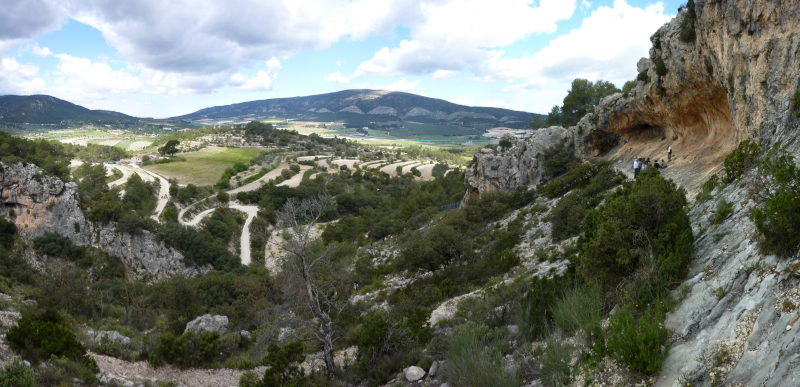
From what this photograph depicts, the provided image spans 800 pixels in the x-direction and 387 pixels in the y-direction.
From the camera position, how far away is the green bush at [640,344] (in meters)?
4.95

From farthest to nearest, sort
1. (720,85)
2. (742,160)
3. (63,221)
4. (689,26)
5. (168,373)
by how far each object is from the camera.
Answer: (63,221), (689,26), (720,85), (168,373), (742,160)

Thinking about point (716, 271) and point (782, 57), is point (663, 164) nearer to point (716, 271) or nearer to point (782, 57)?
point (782, 57)

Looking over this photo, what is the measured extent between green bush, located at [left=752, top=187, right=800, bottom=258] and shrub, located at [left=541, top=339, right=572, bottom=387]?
125 inches

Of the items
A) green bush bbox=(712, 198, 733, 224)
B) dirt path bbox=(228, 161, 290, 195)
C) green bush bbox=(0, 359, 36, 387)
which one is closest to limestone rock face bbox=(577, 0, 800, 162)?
green bush bbox=(712, 198, 733, 224)

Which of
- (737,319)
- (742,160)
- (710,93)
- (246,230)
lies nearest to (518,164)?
(710,93)

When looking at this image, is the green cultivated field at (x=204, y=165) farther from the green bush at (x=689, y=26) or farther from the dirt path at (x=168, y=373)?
the green bush at (x=689, y=26)

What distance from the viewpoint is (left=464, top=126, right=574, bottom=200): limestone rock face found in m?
36.8

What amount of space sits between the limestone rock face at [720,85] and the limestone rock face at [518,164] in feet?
23.8

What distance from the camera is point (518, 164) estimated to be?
1501 inches

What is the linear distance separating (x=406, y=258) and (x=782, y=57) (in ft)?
52.6

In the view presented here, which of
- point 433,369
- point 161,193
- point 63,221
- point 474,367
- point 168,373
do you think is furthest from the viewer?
point 161,193

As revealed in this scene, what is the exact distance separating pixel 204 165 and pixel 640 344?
8888 cm

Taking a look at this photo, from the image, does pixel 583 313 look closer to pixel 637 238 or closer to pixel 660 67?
pixel 637 238

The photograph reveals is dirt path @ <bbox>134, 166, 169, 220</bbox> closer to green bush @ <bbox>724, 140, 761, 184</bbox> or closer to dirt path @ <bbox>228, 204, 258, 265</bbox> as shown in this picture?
dirt path @ <bbox>228, 204, 258, 265</bbox>
